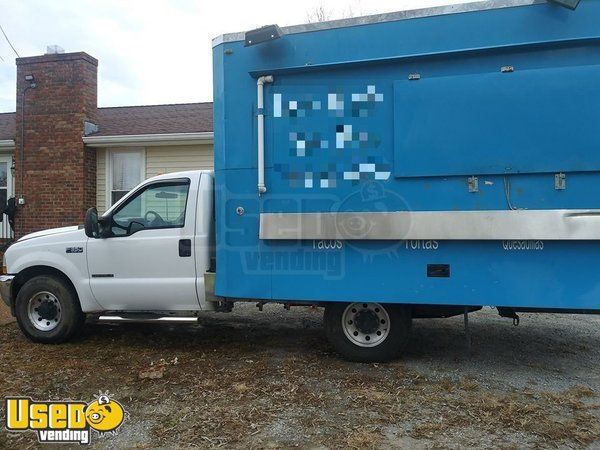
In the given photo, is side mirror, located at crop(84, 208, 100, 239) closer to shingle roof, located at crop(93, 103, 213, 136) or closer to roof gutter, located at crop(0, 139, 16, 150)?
shingle roof, located at crop(93, 103, 213, 136)

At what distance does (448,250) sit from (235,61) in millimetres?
2821

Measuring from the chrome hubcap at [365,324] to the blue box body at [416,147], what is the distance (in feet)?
1.05

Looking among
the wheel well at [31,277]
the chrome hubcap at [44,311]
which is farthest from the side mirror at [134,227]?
the chrome hubcap at [44,311]

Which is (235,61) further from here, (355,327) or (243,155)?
(355,327)

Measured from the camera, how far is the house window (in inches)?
445

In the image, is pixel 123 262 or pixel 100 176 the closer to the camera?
pixel 123 262

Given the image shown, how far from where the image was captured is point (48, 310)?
19.3 ft

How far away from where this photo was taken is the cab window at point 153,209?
5.56 metres

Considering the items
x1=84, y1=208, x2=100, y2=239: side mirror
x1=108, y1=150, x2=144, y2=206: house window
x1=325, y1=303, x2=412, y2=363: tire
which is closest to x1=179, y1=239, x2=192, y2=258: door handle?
x1=84, y1=208, x2=100, y2=239: side mirror

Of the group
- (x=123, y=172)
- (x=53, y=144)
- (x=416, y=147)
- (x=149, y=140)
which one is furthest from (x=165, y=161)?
(x=416, y=147)

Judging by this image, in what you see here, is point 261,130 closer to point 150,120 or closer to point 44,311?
point 44,311

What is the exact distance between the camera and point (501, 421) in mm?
3805

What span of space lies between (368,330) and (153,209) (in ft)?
9.14

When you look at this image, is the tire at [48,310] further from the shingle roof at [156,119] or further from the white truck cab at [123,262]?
the shingle roof at [156,119]
